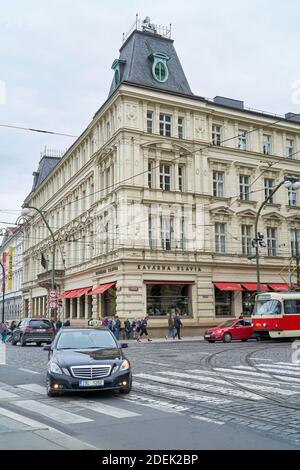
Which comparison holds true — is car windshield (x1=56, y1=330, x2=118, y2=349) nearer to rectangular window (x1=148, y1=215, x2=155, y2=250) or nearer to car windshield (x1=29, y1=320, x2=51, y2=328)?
car windshield (x1=29, y1=320, x2=51, y2=328)

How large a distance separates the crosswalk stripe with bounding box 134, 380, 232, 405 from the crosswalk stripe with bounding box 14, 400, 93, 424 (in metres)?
2.44

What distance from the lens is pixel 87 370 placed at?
33.0 feet

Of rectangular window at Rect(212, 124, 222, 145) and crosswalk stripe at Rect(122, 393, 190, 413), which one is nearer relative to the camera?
crosswalk stripe at Rect(122, 393, 190, 413)

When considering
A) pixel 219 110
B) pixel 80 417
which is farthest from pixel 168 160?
pixel 80 417

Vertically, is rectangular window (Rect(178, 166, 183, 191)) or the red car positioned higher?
rectangular window (Rect(178, 166, 183, 191))

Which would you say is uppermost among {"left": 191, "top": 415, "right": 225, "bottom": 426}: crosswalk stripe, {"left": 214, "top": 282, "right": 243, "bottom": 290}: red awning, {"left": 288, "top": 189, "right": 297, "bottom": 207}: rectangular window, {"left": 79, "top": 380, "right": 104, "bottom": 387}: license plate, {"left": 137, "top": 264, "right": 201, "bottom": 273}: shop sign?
{"left": 288, "top": 189, "right": 297, "bottom": 207}: rectangular window

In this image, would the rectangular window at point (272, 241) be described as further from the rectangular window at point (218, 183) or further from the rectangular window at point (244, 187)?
the rectangular window at point (218, 183)

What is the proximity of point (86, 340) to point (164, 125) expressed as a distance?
30.0 metres

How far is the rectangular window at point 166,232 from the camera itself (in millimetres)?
37625

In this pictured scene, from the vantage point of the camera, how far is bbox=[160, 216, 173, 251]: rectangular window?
37625 mm

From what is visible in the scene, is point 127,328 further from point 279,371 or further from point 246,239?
point 279,371

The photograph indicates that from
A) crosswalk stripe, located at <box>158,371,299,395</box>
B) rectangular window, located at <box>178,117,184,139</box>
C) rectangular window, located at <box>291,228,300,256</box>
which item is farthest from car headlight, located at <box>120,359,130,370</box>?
rectangular window, located at <box>291,228,300,256</box>

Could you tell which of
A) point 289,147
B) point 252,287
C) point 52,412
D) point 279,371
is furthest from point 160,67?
point 52,412

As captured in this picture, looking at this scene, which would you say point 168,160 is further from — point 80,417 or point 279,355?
point 80,417
